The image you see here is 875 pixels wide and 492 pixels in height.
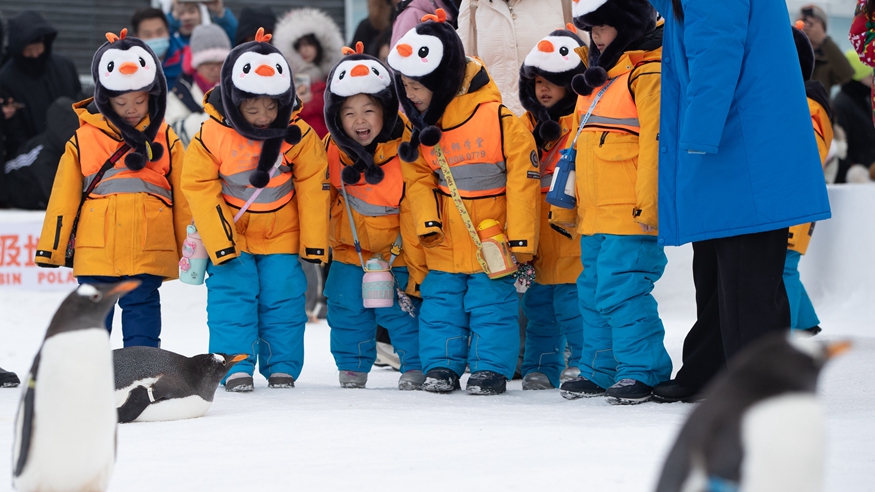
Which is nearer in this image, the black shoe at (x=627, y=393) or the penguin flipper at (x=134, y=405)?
the penguin flipper at (x=134, y=405)

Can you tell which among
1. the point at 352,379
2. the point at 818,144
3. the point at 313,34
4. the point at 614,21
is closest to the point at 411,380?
the point at 352,379

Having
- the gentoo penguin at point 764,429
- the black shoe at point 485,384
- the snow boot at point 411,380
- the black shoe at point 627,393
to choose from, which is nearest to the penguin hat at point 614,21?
the black shoe at point 627,393

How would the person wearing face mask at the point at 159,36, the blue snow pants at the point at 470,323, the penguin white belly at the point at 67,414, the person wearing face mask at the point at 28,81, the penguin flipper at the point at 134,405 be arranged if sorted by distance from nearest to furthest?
the penguin white belly at the point at 67,414, the penguin flipper at the point at 134,405, the blue snow pants at the point at 470,323, the person wearing face mask at the point at 159,36, the person wearing face mask at the point at 28,81

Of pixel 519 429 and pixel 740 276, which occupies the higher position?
pixel 740 276

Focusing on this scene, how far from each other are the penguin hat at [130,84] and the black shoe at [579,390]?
90.5 inches

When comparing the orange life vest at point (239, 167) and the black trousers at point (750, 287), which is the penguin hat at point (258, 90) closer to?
the orange life vest at point (239, 167)

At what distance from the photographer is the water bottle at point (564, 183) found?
14.1ft

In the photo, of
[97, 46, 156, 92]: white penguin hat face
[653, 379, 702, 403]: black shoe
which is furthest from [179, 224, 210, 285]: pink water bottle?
[653, 379, 702, 403]: black shoe

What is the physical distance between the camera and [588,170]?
4.20 meters

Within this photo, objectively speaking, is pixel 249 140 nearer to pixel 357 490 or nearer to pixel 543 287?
pixel 543 287

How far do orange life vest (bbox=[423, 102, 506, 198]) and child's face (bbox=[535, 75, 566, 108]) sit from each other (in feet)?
1.34

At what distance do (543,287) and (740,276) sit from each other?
152 cm

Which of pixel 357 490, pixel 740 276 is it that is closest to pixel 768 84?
pixel 740 276

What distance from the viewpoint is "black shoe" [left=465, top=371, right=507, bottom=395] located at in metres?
4.50
